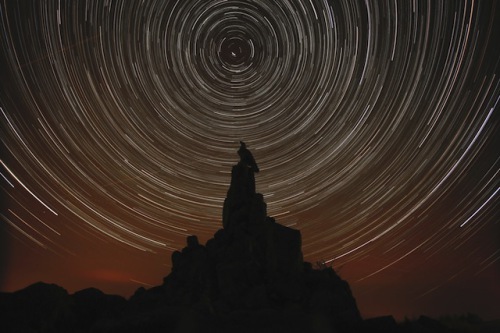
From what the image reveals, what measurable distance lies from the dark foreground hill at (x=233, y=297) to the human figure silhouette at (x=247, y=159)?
0.07 metres

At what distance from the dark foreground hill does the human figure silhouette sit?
0.24ft

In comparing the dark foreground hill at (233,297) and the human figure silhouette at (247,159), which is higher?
the human figure silhouette at (247,159)

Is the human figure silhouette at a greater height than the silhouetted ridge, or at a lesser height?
greater

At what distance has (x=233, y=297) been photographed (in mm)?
26531

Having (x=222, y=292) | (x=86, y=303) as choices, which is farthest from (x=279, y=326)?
(x=86, y=303)

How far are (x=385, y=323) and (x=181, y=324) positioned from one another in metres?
9.96

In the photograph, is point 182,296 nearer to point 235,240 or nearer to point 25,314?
point 235,240

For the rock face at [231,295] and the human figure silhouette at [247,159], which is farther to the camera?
the human figure silhouette at [247,159]

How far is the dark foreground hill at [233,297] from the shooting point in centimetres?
2172

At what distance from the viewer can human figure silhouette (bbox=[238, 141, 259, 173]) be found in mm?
33438

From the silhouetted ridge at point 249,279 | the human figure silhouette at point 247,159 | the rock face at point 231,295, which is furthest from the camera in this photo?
the human figure silhouette at point 247,159

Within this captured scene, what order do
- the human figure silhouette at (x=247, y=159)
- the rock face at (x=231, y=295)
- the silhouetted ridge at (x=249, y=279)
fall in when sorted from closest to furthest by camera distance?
the rock face at (x=231, y=295) < the silhouetted ridge at (x=249, y=279) < the human figure silhouette at (x=247, y=159)

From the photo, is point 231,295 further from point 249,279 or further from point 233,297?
point 249,279

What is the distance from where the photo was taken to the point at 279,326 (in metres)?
21.1
